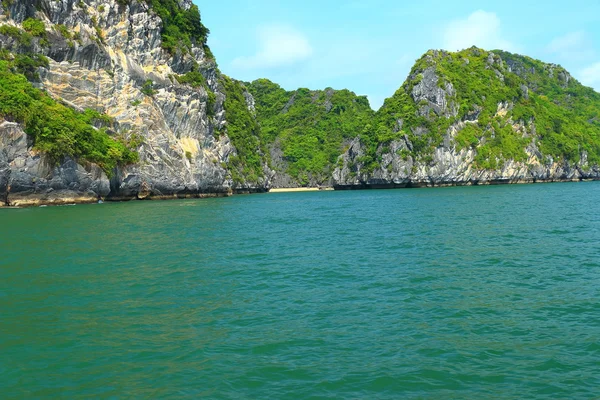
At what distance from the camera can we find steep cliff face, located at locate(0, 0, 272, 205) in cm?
5469

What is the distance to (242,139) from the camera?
11650 centimetres

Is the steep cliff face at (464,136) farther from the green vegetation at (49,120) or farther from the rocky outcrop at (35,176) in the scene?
the rocky outcrop at (35,176)

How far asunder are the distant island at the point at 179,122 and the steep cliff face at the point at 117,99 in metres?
0.17

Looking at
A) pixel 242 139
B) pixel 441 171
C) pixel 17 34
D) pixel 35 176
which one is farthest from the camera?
pixel 441 171

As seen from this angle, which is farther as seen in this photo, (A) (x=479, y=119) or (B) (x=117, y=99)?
(A) (x=479, y=119)

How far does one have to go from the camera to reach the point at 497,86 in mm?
138000

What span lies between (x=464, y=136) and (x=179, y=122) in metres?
81.5

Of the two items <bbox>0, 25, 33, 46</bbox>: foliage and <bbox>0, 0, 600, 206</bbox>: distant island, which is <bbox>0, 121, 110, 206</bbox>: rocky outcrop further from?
<bbox>0, 25, 33, 46</bbox>: foliage

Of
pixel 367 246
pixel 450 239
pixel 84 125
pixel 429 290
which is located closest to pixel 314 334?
pixel 429 290

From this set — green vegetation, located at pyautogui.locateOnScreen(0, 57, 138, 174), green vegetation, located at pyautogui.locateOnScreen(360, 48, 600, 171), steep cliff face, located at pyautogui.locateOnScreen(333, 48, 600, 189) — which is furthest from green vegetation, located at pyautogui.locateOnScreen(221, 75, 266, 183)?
green vegetation, located at pyautogui.locateOnScreen(0, 57, 138, 174)

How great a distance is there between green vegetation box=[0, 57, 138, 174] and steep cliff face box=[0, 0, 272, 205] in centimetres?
96

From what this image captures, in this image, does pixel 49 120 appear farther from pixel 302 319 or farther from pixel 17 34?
pixel 302 319

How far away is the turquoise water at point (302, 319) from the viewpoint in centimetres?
889

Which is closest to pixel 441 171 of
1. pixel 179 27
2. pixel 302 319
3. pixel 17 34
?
pixel 179 27
